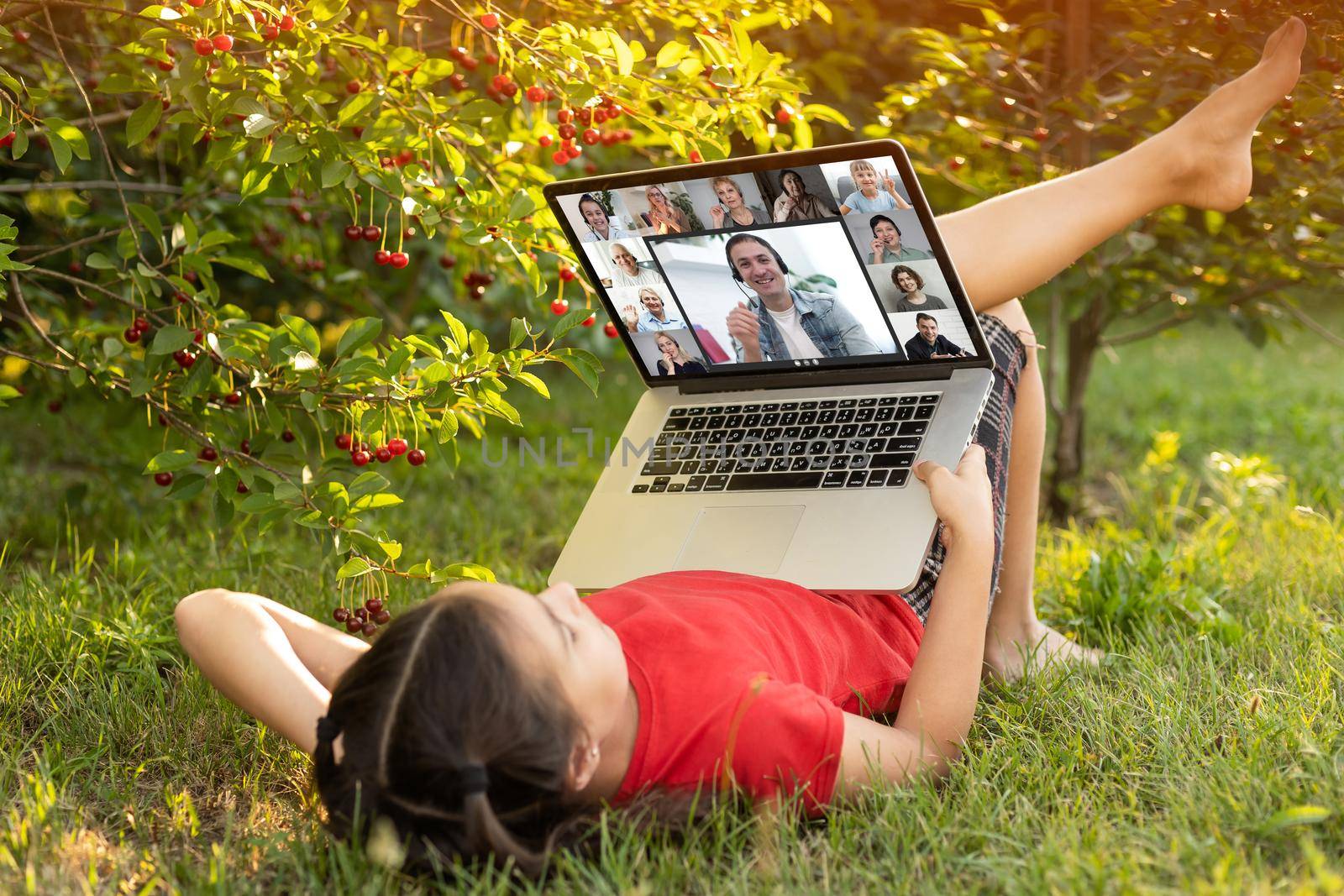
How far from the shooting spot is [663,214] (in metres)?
1.78

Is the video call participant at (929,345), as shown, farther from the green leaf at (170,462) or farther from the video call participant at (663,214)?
the green leaf at (170,462)

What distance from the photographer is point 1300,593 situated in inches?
86.5

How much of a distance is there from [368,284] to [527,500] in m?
0.83

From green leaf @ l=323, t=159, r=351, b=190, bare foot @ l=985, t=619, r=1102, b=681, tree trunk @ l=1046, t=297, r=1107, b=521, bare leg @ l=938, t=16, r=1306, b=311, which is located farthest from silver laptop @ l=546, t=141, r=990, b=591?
tree trunk @ l=1046, t=297, r=1107, b=521

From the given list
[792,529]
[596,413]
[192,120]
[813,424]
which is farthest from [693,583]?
[596,413]

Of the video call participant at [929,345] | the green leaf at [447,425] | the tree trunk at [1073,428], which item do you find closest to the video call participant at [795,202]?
the video call participant at [929,345]

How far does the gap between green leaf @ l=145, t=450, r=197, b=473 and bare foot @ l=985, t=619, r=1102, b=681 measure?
136 centimetres

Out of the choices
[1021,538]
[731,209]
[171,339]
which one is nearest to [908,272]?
[731,209]

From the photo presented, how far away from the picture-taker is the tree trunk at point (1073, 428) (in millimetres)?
3340

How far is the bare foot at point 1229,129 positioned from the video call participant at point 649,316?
2.70ft

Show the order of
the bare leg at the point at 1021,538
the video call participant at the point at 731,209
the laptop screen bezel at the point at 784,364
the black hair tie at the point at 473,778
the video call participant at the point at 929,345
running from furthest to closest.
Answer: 1. the bare leg at the point at 1021,538
2. the video call participant at the point at 929,345
3. the video call participant at the point at 731,209
4. the laptop screen bezel at the point at 784,364
5. the black hair tie at the point at 473,778

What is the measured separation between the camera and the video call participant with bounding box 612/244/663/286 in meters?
1.88

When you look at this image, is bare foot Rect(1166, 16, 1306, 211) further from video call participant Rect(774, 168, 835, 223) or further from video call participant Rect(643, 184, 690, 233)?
video call participant Rect(643, 184, 690, 233)

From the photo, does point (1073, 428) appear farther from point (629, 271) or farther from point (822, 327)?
point (629, 271)
